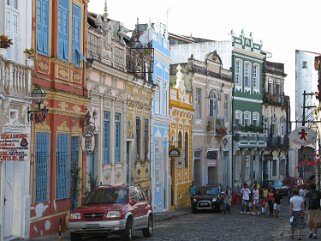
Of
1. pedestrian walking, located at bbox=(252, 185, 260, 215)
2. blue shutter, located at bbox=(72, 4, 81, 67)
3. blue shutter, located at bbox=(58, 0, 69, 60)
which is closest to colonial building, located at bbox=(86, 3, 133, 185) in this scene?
blue shutter, located at bbox=(72, 4, 81, 67)

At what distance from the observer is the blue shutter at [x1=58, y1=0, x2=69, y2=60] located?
2295 cm

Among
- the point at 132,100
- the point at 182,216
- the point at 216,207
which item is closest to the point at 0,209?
the point at 132,100

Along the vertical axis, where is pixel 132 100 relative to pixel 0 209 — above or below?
above

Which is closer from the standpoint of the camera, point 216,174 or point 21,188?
point 21,188

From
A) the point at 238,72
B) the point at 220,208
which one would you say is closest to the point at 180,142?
the point at 220,208

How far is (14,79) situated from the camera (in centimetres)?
1953

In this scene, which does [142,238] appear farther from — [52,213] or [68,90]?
[68,90]

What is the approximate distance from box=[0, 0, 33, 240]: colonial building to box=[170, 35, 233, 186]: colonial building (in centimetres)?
2285

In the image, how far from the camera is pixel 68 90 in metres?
23.7

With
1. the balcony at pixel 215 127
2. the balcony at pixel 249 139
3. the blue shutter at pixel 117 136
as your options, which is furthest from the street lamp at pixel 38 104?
the balcony at pixel 249 139

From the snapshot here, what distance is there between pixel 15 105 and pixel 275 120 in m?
40.0

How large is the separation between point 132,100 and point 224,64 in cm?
1921

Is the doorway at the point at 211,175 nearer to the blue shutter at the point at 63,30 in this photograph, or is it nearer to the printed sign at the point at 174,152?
the printed sign at the point at 174,152

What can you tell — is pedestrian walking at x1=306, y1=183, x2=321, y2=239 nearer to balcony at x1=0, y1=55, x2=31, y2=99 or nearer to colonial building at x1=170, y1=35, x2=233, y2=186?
balcony at x1=0, y1=55, x2=31, y2=99
